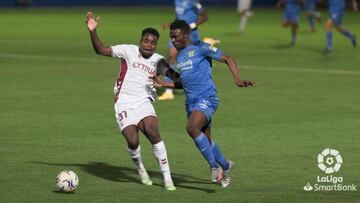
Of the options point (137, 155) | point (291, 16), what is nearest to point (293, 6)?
point (291, 16)

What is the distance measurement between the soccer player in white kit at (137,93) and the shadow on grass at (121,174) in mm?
407

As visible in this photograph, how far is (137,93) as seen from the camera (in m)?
12.5

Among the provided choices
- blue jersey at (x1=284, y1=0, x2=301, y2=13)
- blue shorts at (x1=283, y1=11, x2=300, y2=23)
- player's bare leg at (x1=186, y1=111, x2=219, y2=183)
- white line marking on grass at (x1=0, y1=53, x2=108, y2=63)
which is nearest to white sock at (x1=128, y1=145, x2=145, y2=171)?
player's bare leg at (x1=186, y1=111, x2=219, y2=183)

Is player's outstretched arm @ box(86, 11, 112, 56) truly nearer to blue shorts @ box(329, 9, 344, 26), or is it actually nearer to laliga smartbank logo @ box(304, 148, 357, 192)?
laliga smartbank logo @ box(304, 148, 357, 192)

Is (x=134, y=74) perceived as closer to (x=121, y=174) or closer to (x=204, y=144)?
(x=204, y=144)

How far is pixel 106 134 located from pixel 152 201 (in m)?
5.29

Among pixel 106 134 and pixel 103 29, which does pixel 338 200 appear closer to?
pixel 106 134

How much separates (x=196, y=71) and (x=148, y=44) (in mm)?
697

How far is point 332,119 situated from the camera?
18375 millimetres

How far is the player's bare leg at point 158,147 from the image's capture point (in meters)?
12.2

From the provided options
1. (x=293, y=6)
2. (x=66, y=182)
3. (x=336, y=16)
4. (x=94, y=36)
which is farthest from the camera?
(x=293, y=6)

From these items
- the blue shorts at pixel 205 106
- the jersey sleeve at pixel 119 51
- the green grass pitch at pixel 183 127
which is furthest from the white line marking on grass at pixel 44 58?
the blue shorts at pixel 205 106

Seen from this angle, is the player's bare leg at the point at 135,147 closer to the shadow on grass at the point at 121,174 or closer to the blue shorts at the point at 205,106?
the shadow on grass at the point at 121,174

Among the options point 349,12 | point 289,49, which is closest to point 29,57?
point 289,49
